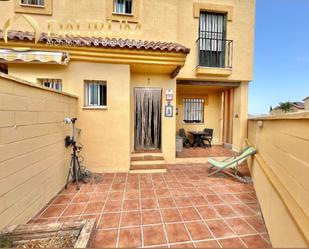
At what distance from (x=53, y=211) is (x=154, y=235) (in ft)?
6.83

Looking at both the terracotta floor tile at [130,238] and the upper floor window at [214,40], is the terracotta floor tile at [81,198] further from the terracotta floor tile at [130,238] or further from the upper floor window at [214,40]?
the upper floor window at [214,40]

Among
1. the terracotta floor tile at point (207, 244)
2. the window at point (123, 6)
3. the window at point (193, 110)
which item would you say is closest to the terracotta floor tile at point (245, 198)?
the terracotta floor tile at point (207, 244)

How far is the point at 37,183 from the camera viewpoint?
3.38 meters

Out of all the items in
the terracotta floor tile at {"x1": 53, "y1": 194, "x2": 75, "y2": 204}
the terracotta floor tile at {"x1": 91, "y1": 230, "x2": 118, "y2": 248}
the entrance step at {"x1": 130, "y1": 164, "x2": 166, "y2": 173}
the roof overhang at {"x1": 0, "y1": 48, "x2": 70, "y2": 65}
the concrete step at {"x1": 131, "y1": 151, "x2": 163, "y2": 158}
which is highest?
the roof overhang at {"x1": 0, "y1": 48, "x2": 70, "y2": 65}

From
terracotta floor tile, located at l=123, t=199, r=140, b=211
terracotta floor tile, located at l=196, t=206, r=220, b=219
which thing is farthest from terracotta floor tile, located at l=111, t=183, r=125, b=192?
terracotta floor tile, located at l=196, t=206, r=220, b=219

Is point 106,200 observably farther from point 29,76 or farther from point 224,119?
point 224,119

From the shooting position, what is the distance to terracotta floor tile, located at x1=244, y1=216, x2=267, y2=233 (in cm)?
288

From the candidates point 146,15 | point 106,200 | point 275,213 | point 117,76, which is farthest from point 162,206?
point 146,15

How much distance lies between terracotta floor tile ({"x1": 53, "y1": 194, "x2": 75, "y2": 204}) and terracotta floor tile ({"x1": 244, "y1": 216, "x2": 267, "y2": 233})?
11.8ft

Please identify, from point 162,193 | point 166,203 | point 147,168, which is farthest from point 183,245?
point 147,168

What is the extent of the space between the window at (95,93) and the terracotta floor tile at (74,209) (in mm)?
3124

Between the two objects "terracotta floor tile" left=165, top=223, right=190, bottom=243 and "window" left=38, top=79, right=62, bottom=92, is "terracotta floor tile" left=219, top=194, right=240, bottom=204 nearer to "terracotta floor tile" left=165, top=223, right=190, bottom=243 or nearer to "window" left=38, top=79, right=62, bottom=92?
"terracotta floor tile" left=165, top=223, right=190, bottom=243

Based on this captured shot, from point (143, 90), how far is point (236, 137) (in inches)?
193

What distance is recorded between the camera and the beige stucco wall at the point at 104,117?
5.48m
